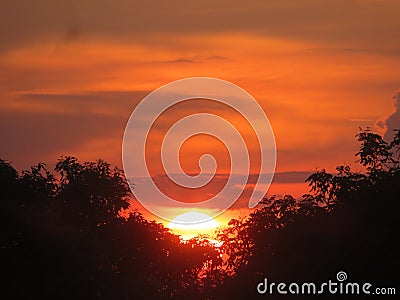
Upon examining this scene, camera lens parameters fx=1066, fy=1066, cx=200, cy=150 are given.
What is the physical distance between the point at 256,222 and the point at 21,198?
12502 mm

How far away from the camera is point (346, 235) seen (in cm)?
4731

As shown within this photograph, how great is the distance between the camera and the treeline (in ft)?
150

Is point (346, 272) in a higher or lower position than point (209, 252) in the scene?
lower

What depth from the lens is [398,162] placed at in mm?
51094

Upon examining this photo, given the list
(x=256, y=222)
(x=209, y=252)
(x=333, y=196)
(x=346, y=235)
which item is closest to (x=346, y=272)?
(x=346, y=235)

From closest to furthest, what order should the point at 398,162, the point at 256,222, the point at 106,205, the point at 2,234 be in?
1. the point at 2,234
2. the point at 398,162
3. the point at 256,222
4. the point at 106,205

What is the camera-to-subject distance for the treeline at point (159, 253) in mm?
45812

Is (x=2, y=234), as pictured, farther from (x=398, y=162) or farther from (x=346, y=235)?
(x=398, y=162)

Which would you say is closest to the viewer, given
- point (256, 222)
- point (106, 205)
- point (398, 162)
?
point (398, 162)

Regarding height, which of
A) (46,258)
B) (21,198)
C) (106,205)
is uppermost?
(106,205)

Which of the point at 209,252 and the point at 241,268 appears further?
the point at 209,252

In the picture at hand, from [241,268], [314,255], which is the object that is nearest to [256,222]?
[241,268]

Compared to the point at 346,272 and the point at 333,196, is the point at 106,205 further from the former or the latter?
the point at 346,272

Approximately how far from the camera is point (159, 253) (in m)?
67.9
